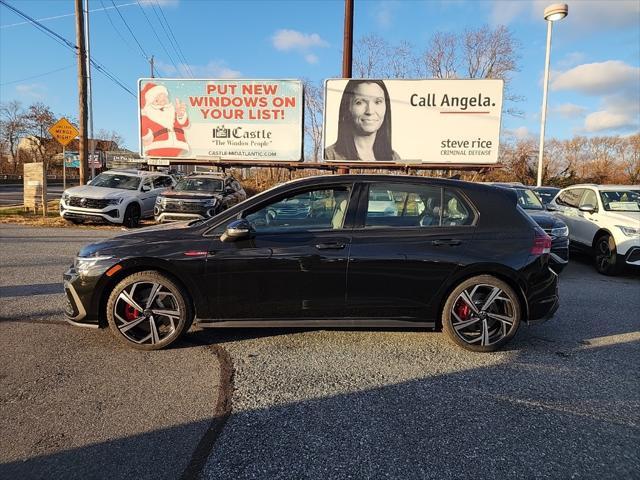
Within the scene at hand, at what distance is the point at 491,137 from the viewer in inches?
524

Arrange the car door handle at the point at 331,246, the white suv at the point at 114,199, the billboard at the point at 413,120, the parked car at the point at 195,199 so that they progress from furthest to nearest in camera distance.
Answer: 1. the billboard at the point at 413,120
2. the white suv at the point at 114,199
3. the parked car at the point at 195,199
4. the car door handle at the point at 331,246

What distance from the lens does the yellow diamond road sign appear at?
14.2 metres

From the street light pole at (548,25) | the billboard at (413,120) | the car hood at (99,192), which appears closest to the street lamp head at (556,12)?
the street light pole at (548,25)

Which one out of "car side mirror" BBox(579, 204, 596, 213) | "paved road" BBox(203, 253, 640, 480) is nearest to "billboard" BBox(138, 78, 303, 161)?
"car side mirror" BBox(579, 204, 596, 213)

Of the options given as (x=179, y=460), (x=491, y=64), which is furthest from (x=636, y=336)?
(x=491, y=64)

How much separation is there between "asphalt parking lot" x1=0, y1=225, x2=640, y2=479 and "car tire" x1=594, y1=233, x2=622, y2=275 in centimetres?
392

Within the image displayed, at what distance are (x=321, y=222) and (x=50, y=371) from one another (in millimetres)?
2593

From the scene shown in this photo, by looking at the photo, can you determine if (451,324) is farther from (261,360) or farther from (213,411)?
(213,411)

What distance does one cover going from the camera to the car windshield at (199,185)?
1383cm

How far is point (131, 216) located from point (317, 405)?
472 inches

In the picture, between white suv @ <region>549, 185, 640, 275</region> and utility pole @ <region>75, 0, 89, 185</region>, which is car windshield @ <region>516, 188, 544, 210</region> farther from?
utility pole @ <region>75, 0, 89, 185</region>

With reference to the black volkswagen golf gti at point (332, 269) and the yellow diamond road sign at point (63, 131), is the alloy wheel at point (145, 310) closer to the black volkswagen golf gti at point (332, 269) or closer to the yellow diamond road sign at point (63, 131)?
the black volkswagen golf gti at point (332, 269)

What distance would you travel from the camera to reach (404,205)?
418 centimetres

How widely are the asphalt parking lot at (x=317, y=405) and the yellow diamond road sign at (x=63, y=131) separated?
1149 centimetres
